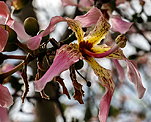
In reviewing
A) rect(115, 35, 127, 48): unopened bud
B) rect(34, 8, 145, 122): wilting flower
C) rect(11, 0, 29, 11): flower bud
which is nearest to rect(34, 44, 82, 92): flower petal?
rect(34, 8, 145, 122): wilting flower

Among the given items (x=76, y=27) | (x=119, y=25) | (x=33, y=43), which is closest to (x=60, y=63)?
(x=33, y=43)

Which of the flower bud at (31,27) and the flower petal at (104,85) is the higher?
the flower bud at (31,27)

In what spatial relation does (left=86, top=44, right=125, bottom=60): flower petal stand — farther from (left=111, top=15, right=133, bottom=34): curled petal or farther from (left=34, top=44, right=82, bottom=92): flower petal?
(left=111, top=15, right=133, bottom=34): curled petal

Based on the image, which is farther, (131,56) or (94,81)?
(94,81)

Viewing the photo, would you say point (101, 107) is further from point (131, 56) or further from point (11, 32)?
point (131, 56)

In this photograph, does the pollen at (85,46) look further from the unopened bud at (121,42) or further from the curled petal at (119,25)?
the curled petal at (119,25)

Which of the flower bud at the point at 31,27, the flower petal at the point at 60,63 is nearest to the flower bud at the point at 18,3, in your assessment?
the flower bud at the point at 31,27

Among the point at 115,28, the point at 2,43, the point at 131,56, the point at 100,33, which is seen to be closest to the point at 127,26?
the point at 115,28

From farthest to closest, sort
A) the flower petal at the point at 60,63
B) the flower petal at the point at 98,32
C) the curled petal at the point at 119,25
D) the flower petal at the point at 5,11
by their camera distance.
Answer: the curled petal at the point at 119,25
the flower petal at the point at 98,32
the flower petal at the point at 5,11
the flower petal at the point at 60,63
